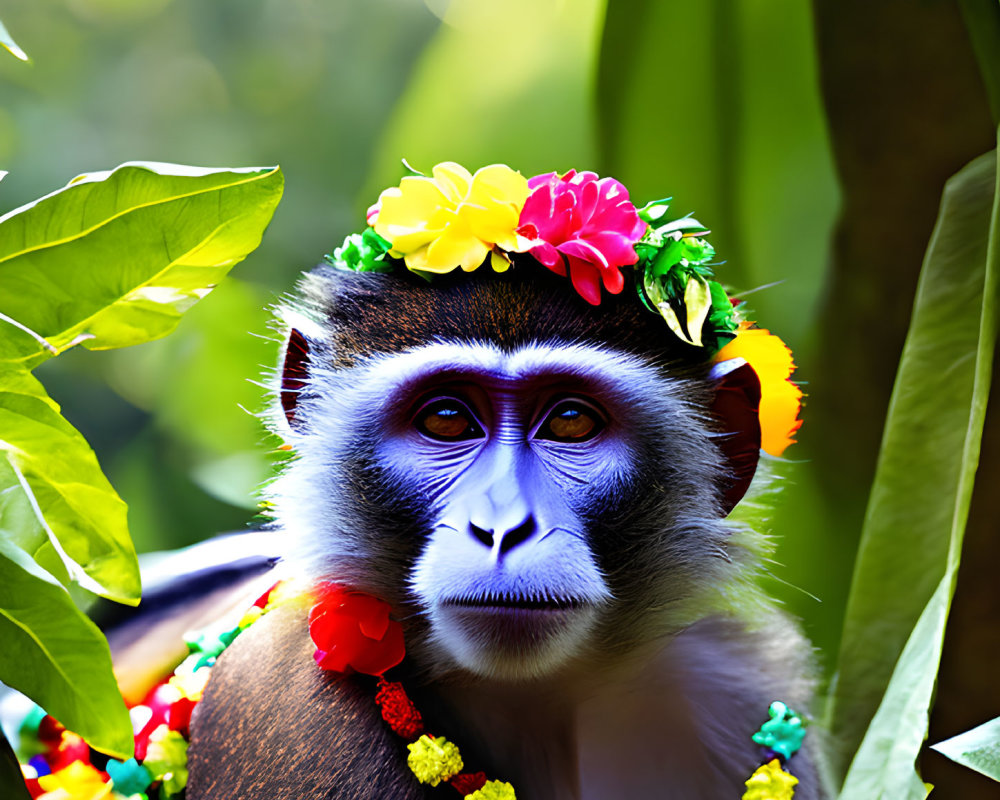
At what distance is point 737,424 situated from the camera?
0.82m

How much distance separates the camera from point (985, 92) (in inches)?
45.0

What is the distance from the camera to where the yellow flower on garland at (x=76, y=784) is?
0.87m

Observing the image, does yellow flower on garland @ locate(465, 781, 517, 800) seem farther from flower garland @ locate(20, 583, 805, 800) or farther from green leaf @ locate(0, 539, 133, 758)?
green leaf @ locate(0, 539, 133, 758)

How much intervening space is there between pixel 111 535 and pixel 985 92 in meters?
1.28

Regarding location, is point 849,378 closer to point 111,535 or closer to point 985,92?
point 985,92

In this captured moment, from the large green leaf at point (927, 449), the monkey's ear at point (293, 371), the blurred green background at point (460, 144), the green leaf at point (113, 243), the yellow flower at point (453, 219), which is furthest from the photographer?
the blurred green background at point (460, 144)

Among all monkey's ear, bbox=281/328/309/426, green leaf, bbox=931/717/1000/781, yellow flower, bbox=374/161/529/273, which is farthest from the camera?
monkey's ear, bbox=281/328/309/426

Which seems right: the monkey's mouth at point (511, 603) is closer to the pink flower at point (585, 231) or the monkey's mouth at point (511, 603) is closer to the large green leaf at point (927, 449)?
the pink flower at point (585, 231)

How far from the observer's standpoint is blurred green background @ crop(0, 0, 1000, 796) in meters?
1.40

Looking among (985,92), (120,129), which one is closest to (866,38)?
(985,92)

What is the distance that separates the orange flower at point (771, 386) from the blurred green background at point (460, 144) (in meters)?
0.61

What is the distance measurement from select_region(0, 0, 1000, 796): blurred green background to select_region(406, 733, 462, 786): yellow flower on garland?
0.82m

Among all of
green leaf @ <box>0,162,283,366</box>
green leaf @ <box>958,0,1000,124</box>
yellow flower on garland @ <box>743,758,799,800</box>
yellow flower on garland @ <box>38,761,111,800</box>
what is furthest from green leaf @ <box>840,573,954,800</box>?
yellow flower on garland @ <box>38,761,111,800</box>

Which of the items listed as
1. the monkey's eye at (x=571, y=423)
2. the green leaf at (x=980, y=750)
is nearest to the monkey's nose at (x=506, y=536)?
the monkey's eye at (x=571, y=423)
